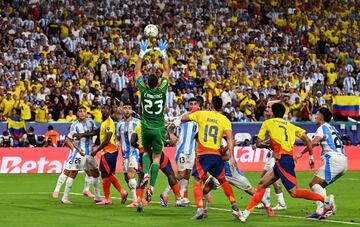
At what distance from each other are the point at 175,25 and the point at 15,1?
7682 millimetres

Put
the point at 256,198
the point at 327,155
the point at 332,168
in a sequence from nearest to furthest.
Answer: the point at 256,198, the point at 332,168, the point at 327,155

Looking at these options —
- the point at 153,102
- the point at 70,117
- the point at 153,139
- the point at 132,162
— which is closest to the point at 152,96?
the point at 153,102

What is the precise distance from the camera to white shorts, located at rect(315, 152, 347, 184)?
62.8 feet

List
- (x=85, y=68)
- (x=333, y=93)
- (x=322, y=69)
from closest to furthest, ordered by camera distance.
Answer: (x=85, y=68), (x=333, y=93), (x=322, y=69)

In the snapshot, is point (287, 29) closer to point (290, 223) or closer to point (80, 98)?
point (80, 98)

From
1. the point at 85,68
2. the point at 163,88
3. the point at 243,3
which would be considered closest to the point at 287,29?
the point at 243,3

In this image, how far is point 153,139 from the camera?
19859mm

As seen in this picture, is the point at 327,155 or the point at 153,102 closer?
the point at 327,155

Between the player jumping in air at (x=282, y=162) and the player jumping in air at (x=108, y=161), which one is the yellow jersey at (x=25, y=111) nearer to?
the player jumping in air at (x=108, y=161)

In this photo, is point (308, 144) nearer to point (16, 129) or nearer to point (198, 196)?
point (198, 196)

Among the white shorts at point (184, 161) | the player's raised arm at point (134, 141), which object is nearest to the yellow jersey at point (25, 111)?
the white shorts at point (184, 161)

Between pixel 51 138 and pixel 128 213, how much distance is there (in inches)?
655

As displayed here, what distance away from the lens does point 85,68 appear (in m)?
41.4

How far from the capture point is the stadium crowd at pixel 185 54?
39.2 metres
